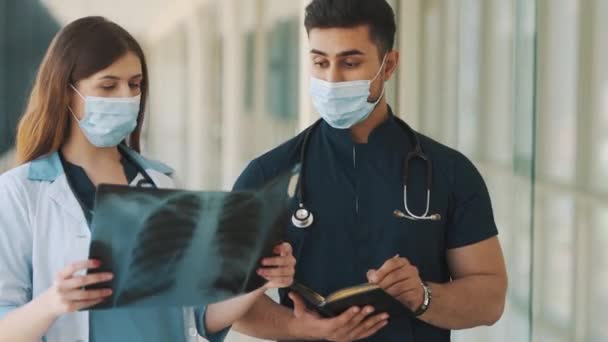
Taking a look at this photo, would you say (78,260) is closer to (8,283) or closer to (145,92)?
(8,283)

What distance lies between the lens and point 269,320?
173cm

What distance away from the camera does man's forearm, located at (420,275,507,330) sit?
1.70m

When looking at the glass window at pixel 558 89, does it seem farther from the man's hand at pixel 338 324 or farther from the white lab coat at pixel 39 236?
the white lab coat at pixel 39 236

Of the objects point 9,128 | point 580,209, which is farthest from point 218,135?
point 580,209

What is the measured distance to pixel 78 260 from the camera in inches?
59.5

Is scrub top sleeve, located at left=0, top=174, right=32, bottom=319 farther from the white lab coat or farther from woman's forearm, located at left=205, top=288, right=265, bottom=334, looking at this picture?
woman's forearm, located at left=205, top=288, right=265, bottom=334

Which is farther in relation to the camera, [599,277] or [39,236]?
[599,277]

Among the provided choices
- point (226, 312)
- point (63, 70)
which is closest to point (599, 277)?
point (226, 312)

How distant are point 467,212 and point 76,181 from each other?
0.69 meters

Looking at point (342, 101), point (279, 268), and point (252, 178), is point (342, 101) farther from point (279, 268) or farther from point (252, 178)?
point (279, 268)

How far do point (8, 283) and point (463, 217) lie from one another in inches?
31.1

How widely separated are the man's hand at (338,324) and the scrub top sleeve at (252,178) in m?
0.20

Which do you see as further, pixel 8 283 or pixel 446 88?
pixel 446 88

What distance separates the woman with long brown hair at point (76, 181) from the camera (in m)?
1.54
